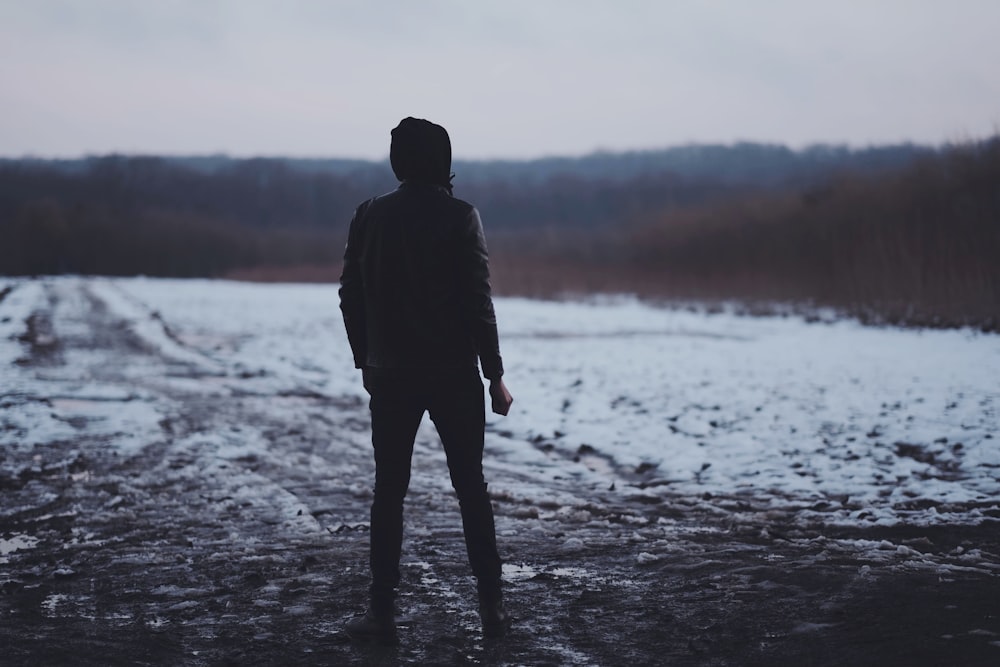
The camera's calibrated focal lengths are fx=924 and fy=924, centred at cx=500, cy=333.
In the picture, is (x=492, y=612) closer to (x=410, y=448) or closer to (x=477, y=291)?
(x=410, y=448)

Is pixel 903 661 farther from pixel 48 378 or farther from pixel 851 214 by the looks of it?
pixel 851 214

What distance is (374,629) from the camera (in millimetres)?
3643

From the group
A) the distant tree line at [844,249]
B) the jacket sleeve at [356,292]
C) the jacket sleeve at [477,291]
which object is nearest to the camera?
the jacket sleeve at [477,291]

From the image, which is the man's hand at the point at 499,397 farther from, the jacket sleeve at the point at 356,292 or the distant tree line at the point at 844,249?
the distant tree line at the point at 844,249

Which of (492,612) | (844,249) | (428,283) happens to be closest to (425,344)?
(428,283)

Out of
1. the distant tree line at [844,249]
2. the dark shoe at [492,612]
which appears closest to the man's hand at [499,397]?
the dark shoe at [492,612]

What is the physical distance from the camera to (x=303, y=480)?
272 inches

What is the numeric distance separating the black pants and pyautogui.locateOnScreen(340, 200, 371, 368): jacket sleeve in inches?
5.8

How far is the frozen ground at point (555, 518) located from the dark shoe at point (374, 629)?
7cm

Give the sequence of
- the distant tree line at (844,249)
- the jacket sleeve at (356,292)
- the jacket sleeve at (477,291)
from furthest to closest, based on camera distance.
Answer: the distant tree line at (844,249) → the jacket sleeve at (356,292) → the jacket sleeve at (477,291)

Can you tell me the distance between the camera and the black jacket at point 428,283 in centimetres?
363

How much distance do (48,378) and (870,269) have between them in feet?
58.6

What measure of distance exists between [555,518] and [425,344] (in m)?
2.52

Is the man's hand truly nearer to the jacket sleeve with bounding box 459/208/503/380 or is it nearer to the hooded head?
the jacket sleeve with bounding box 459/208/503/380
